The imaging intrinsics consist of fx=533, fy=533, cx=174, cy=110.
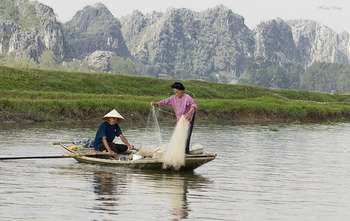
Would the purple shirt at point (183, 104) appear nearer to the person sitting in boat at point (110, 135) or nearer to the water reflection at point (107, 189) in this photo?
the person sitting in boat at point (110, 135)

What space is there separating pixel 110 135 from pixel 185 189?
4.56 m

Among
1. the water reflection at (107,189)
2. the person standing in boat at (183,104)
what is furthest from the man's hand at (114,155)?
the person standing in boat at (183,104)

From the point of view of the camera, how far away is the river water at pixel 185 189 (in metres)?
10.6

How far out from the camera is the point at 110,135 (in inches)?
672

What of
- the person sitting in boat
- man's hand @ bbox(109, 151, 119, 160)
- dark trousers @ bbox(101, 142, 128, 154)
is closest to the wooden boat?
man's hand @ bbox(109, 151, 119, 160)

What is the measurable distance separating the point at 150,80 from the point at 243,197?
193 ft

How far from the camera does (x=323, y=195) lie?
13.3m

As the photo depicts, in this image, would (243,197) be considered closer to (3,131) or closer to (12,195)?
(12,195)

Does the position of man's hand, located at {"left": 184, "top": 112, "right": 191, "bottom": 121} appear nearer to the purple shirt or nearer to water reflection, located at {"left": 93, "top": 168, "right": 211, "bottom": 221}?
the purple shirt

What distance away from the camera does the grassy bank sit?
125ft

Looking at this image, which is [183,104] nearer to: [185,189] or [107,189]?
[185,189]

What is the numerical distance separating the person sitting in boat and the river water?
73cm

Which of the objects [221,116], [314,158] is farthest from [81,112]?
[314,158]

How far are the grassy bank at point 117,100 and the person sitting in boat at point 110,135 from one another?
19.9 m
